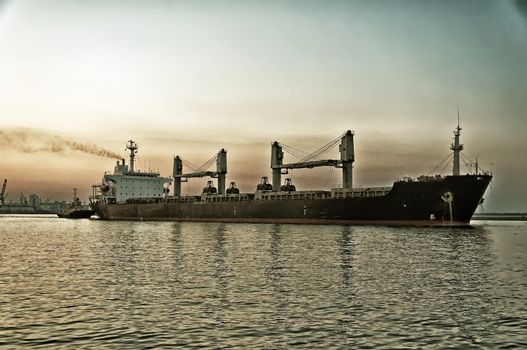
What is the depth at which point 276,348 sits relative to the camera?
976 cm

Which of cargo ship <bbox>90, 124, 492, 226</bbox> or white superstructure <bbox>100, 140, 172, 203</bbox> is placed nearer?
cargo ship <bbox>90, 124, 492, 226</bbox>

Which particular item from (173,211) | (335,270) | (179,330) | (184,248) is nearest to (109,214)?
(173,211)

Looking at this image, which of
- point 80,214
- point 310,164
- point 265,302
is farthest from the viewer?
point 80,214

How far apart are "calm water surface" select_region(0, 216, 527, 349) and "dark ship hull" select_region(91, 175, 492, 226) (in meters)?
22.8

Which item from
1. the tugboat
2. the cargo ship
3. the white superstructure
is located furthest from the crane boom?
the tugboat

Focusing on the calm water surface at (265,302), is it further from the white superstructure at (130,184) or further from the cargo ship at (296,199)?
the white superstructure at (130,184)

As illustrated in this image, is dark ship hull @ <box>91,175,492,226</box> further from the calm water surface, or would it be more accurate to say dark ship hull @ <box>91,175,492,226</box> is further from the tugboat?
the tugboat

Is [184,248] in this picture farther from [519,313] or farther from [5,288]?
[519,313]

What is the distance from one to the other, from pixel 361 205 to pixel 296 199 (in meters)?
10.7

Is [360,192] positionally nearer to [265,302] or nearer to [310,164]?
[310,164]

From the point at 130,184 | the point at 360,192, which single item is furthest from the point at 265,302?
the point at 130,184

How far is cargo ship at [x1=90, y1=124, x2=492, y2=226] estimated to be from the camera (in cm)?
4819

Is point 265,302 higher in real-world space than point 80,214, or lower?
lower

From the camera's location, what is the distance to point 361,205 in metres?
53.2
